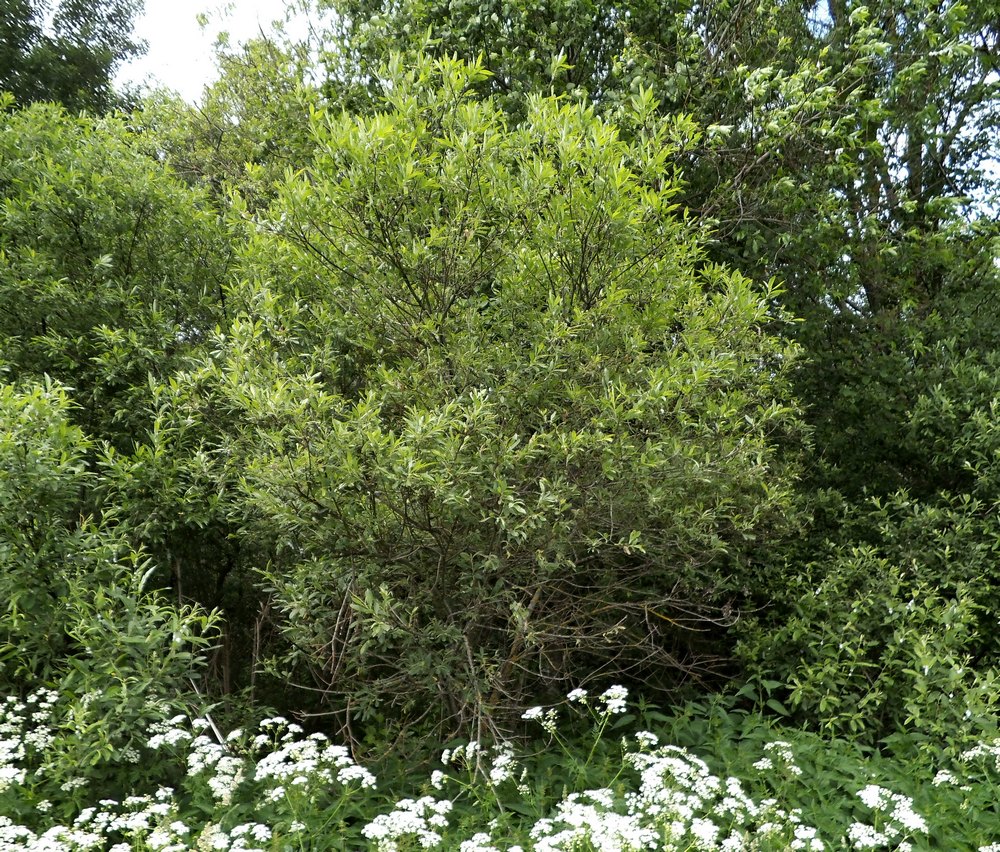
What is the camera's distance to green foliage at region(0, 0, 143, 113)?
1506cm

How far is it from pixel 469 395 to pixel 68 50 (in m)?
15.0

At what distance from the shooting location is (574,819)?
367cm

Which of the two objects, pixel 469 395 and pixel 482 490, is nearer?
pixel 482 490

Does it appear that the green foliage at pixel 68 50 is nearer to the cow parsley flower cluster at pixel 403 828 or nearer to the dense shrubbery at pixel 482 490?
the dense shrubbery at pixel 482 490

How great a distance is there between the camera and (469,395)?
5219 millimetres

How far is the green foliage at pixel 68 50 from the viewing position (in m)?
15.1

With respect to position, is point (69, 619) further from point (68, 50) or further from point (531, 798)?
point (68, 50)

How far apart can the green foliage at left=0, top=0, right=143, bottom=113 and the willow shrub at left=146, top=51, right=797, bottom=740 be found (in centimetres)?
1080

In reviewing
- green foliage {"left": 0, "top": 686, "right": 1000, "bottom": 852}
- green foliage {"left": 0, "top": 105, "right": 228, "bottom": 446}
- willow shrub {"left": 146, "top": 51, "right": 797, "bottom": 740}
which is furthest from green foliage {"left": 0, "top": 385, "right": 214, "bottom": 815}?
green foliage {"left": 0, "top": 105, "right": 228, "bottom": 446}

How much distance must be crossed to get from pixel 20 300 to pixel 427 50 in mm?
4541

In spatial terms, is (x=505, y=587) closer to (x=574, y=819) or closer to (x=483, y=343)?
(x=483, y=343)

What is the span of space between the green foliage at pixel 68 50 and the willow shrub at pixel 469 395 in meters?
10.8

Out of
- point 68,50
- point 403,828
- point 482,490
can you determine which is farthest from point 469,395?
point 68,50

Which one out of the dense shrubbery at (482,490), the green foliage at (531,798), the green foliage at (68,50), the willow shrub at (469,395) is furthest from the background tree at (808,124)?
the green foliage at (68,50)
